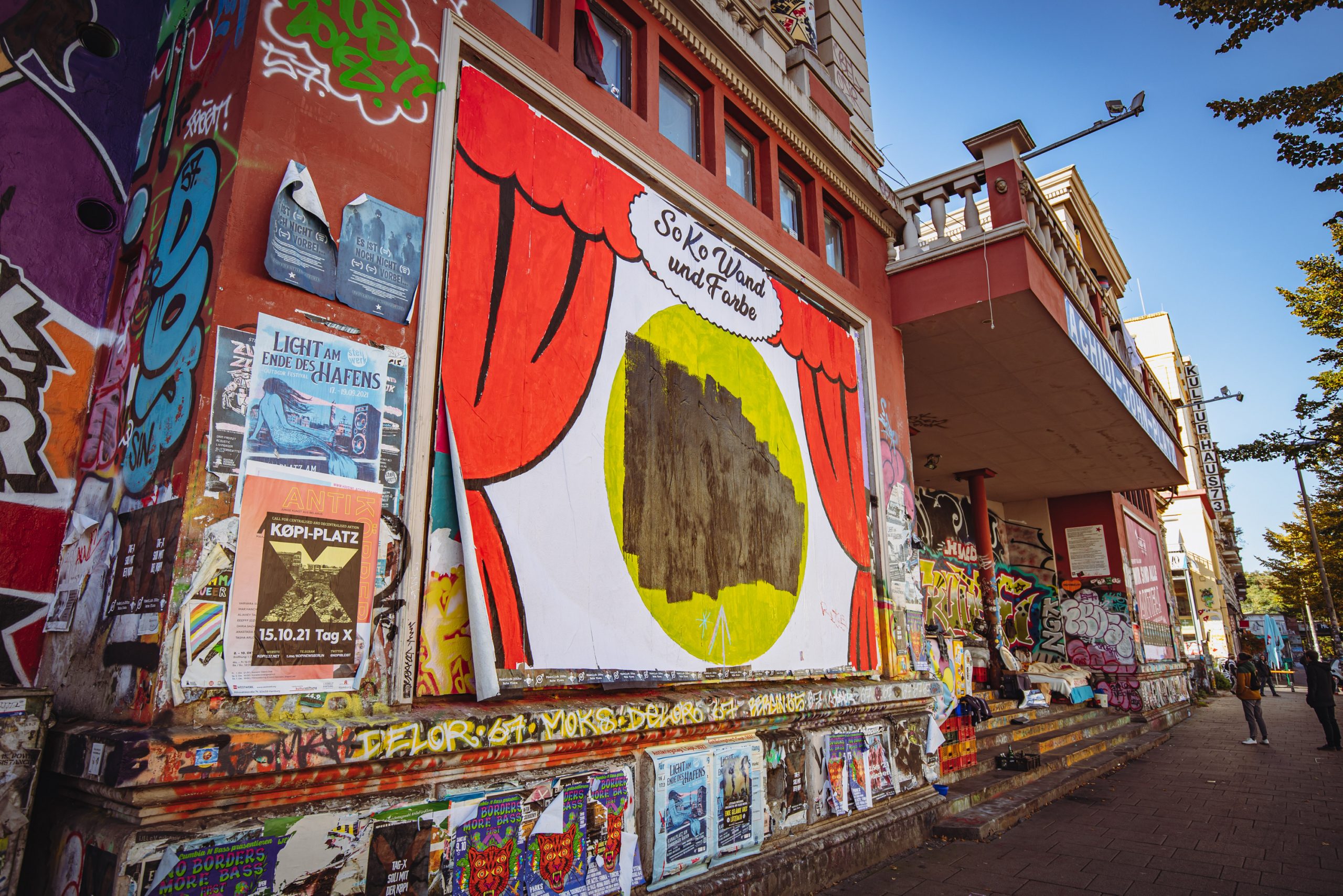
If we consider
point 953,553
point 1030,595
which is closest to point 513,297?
point 953,553

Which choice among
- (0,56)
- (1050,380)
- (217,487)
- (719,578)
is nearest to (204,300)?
(217,487)

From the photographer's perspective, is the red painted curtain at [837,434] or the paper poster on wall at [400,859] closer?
the paper poster on wall at [400,859]

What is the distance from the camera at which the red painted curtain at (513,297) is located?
3785 mm

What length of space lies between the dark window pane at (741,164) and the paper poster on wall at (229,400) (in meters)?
4.69

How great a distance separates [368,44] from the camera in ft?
12.2

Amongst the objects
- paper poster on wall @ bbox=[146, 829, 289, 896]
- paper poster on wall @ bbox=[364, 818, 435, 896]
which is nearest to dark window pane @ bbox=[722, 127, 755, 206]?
paper poster on wall @ bbox=[364, 818, 435, 896]

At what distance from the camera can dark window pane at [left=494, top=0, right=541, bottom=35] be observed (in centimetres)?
481

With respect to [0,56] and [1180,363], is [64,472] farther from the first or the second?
[1180,363]

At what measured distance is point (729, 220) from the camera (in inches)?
239

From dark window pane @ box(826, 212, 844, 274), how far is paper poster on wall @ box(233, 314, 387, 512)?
577 cm

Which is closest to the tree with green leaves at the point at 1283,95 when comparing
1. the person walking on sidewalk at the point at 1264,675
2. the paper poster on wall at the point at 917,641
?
the paper poster on wall at the point at 917,641

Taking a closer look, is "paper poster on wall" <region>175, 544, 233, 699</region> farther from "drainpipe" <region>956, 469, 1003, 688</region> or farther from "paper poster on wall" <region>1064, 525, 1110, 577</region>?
"paper poster on wall" <region>1064, 525, 1110, 577</region>

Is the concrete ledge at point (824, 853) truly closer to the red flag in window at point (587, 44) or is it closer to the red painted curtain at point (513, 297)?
the red painted curtain at point (513, 297)

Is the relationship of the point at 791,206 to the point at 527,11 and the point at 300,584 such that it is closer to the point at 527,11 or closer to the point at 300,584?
the point at 527,11
